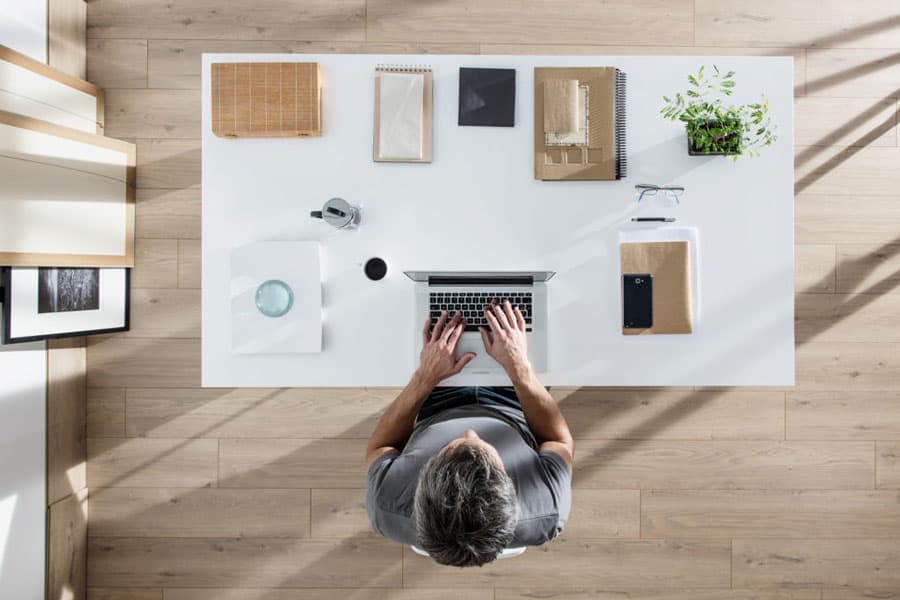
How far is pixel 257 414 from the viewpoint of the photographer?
2051 millimetres

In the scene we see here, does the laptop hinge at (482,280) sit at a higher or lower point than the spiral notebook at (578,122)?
lower

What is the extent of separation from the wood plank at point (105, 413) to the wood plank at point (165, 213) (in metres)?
0.64

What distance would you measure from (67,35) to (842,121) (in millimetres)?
3001

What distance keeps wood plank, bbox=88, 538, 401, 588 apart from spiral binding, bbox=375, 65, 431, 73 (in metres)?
1.70

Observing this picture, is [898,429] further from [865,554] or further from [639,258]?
[639,258]

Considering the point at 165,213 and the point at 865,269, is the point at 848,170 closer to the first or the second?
the point at 865,269

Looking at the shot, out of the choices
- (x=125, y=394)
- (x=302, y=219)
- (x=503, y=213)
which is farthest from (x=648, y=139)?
(x=125, y=394)

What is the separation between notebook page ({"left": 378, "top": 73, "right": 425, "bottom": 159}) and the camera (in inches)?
55.2

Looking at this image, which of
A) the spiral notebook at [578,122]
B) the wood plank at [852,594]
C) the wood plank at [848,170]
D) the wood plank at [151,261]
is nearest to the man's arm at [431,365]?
the spiral notebook at [578,122]

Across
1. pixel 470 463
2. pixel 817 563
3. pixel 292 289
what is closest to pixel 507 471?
pixel 470 463

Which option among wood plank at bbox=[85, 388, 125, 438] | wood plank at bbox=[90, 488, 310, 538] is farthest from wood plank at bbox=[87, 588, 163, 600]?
wood plank at bbox=[85, 388, 125, 438]

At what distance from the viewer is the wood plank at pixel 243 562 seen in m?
2.04

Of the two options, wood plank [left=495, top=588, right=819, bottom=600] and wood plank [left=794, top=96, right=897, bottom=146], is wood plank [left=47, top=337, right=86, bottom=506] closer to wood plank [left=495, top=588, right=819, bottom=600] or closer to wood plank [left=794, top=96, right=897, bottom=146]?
wood plank [left=495, top=588, right=819, bottom=600]

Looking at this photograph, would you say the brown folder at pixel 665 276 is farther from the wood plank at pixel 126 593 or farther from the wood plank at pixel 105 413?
the wood plank at pixel 126 593
